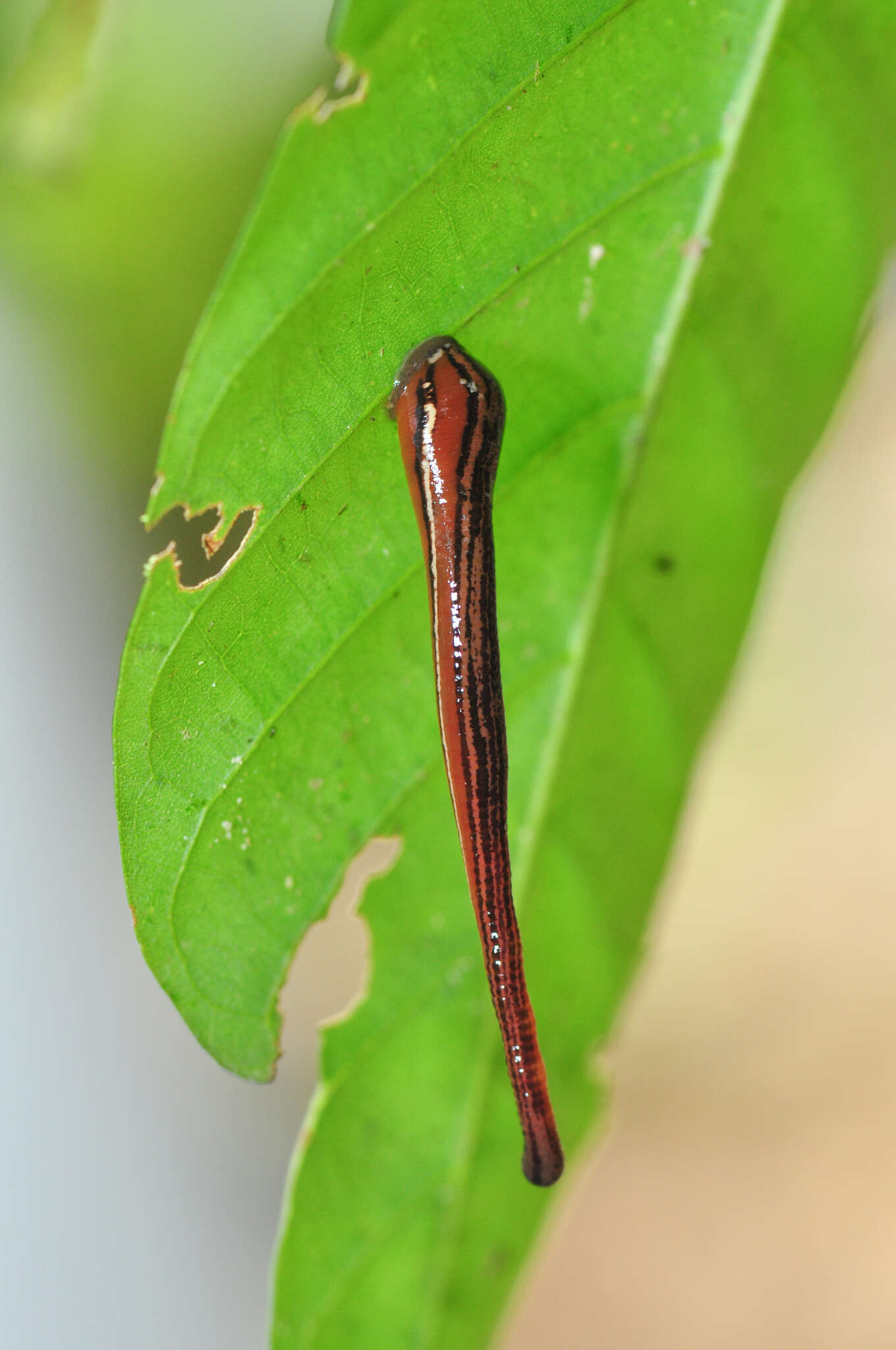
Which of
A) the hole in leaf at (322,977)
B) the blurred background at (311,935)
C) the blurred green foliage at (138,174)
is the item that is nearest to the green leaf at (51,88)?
the blurred green foliage at (138,174)

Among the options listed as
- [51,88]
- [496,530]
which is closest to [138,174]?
[51,88]

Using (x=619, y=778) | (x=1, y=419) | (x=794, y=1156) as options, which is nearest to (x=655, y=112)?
(x=619, y=778)

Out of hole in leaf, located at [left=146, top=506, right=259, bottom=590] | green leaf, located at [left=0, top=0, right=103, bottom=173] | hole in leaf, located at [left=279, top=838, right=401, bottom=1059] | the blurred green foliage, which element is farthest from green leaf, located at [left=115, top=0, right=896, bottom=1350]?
hole in leaf, located at [left=279, top=838, right=401, bottom=1059]

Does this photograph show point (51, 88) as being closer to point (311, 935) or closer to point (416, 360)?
point (416, 360)

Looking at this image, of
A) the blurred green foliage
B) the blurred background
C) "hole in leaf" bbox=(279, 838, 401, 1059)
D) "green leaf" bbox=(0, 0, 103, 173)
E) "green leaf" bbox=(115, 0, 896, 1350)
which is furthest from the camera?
"hole in leaf" bbox=(279, 838, 401, 1059)

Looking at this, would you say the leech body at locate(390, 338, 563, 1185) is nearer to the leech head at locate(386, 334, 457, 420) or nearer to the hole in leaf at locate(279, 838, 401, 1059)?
the leech head at locate(386, 334, 457, 420)

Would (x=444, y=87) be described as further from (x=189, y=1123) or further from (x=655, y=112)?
(x=189, y=1123)
